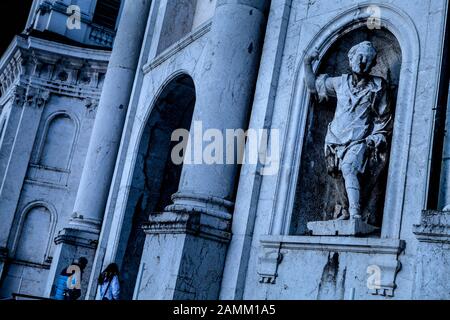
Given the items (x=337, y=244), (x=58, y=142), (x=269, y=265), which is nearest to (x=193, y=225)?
(x=269, y=265)

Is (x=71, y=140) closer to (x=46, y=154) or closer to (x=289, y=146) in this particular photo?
(x=46, y=154)

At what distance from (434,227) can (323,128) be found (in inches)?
129

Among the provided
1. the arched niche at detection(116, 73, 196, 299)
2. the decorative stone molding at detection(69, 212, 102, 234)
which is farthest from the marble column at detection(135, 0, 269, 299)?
the decorative stone molding at detection(69, 212, 102, 234)

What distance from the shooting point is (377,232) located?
24.7 feet

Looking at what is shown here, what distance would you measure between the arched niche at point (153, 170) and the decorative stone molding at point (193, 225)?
152 inches

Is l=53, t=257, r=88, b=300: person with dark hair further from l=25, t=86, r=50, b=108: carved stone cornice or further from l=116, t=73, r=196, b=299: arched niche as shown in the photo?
l=25, t=86, r=50, b=108: carved stone cornice

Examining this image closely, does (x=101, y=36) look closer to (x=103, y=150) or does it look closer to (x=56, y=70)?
(x=56, y=70)

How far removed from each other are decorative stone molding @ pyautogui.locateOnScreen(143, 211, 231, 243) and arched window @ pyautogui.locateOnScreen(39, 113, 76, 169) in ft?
44.8

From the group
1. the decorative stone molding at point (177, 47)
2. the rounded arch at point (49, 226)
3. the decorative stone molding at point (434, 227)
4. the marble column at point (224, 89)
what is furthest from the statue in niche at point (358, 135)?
the rounded arch at point (49, 226)

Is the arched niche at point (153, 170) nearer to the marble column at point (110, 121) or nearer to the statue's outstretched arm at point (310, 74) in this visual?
the marble column at point (110, 121)

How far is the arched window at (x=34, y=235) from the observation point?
21109mm

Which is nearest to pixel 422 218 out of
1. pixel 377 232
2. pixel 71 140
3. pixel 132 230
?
pixel 377 232

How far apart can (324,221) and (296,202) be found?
816 mm

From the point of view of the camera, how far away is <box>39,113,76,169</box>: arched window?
72.0 ft
